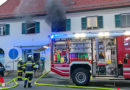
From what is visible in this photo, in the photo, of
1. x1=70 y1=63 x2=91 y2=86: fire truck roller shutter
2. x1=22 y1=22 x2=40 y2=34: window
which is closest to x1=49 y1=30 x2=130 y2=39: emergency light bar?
x1=70 y1=63 x2=91 y2=86: fire truck roller shutter

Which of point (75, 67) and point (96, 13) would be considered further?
point (96, 13)

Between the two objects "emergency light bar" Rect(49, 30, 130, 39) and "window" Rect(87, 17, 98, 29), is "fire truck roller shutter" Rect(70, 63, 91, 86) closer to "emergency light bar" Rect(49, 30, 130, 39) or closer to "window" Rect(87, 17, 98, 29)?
"emergency light bar" Rect(49, 30, 130, 39)

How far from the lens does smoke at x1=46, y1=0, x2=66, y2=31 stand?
13.9 m

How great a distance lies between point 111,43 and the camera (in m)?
8.80

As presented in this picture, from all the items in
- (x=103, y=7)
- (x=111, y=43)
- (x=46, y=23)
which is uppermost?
(x=103, y=7)

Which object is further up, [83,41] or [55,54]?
[83,41]

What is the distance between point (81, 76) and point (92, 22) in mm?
8051

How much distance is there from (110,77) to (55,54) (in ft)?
9.97

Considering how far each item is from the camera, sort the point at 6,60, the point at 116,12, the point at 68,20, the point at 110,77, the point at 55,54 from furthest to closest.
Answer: the point at 6,60
the point at 68,20
the point at 116,12
the point at 55,54
the point at 110,77

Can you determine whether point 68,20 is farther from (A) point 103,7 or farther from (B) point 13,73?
(B) point 13,73

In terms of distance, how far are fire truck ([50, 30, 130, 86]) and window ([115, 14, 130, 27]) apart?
675 cm

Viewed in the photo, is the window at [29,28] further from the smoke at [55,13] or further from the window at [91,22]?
the window at [91,22]

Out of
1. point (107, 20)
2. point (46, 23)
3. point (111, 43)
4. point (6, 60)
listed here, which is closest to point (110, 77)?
point (111, 43)

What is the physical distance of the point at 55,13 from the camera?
14.2 m
